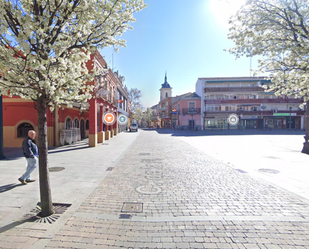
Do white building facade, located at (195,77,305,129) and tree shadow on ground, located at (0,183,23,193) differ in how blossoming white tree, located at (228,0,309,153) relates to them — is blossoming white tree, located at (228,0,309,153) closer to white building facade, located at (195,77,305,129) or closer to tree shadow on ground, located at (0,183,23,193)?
tree shadow on ground, located at (0,183,23,193)

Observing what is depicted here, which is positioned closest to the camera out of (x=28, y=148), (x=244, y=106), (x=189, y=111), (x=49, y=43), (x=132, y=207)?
(x=49, y=43)

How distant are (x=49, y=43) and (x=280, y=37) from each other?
646 centimetres

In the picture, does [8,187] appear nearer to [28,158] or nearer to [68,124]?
[28,158]

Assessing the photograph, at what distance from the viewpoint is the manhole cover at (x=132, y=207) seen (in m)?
3.51

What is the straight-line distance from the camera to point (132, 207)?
3.68 m

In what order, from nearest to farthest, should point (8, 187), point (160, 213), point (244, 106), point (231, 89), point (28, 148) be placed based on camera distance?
point (160, 213) < point (8, 187) < point (28, 148) < point (231, 89) < point (244, 106)

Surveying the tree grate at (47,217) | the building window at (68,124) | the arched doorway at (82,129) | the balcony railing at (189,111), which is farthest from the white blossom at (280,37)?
the balcony railing at (189,111)

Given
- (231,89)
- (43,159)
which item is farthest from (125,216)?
(231,89)

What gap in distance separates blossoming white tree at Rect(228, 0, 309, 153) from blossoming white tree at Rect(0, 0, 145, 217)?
3815 mm

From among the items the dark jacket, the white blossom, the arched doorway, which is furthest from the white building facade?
the dark jacket

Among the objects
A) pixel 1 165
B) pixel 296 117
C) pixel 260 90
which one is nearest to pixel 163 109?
pixel 260 90

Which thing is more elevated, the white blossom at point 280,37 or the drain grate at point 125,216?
the white blossom at point 280,37

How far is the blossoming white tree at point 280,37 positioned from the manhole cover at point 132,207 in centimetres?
594

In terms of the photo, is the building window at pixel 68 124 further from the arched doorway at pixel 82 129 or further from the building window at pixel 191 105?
the building window at pixel 191 105
